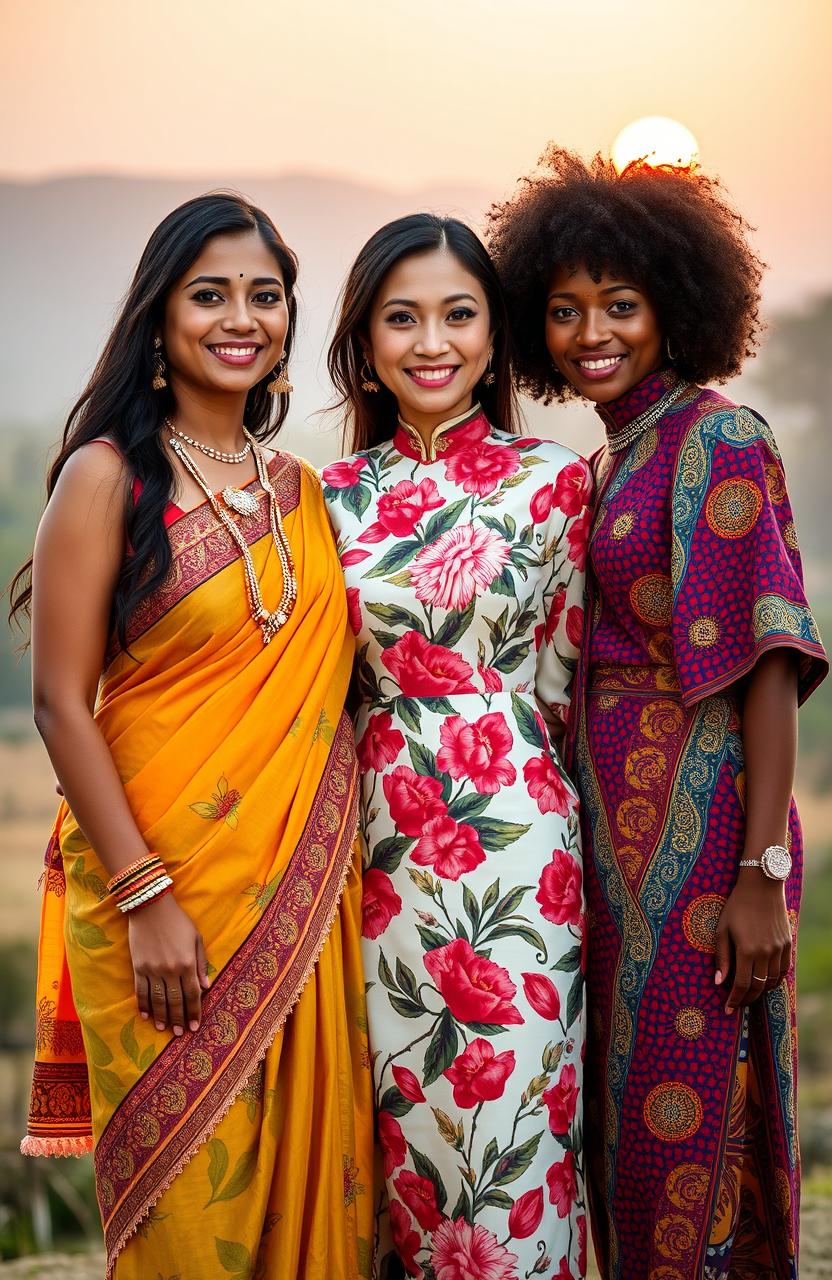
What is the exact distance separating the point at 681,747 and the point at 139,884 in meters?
0.97

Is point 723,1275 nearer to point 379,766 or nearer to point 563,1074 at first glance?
point 563,1074

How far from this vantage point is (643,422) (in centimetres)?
256

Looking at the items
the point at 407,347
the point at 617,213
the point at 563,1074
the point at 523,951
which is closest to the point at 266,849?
the point at 523,951

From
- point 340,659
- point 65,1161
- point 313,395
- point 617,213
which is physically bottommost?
point 65,1161

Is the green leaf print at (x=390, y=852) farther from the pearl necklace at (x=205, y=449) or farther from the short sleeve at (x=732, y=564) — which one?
the pearl necklace at (x=205, y=449)

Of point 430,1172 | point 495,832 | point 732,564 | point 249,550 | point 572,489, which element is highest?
point 572,489

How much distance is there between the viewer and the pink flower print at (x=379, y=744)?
2.45 m

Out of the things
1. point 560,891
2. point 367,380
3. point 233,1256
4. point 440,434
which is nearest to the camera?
point 233,1256

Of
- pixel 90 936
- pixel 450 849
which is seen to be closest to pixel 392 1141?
pixel 450 849

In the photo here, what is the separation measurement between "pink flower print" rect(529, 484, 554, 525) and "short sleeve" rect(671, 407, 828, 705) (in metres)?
0.25

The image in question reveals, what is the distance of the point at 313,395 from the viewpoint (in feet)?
16.6

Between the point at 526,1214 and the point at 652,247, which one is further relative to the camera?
the point at 652,247

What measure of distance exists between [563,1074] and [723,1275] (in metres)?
0.44

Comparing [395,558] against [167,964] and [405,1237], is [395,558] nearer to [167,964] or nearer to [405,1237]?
[167,964]
